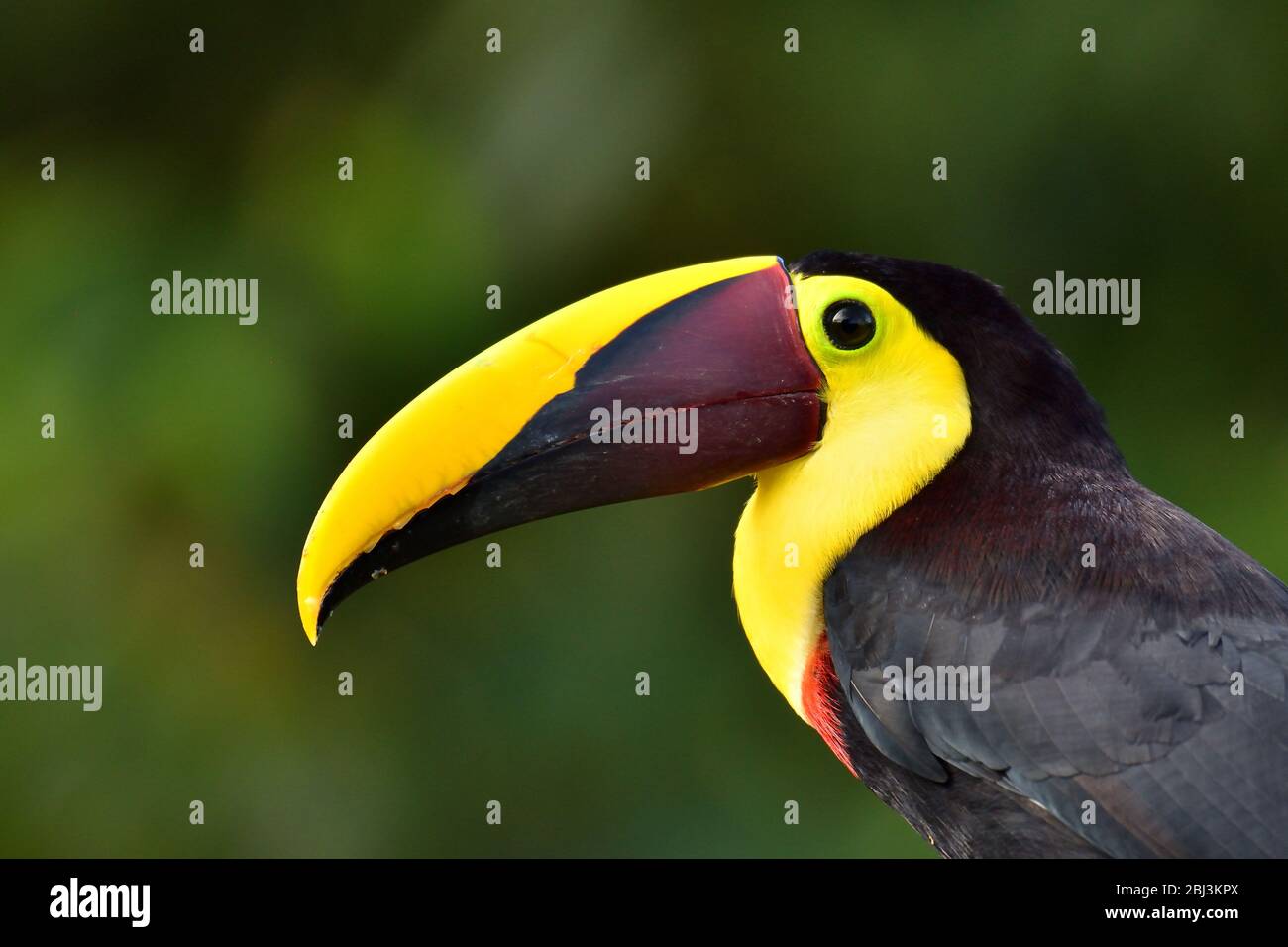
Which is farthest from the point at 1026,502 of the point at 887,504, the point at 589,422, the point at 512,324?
the point at 512,324

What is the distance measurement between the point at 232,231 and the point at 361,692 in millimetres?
1422

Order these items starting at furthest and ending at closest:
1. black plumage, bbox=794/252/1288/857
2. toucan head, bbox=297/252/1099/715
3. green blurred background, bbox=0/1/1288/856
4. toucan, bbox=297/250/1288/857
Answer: green blurred background, bbox=0/1/1288/856 < toucan head, bbox=297/252/1099/715 < toucan, bbox=297/250/1288/857 < black plumage, bbox=794/252/1288/857

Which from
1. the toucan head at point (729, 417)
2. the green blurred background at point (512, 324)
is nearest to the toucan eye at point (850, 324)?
the toucan head at point (729, 417)

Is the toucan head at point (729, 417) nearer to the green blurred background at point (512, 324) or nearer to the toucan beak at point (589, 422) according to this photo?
the toucan beak at point (589, 422)

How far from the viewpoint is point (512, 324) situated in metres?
4.55

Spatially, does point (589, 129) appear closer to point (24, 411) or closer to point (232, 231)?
point (232, 231)

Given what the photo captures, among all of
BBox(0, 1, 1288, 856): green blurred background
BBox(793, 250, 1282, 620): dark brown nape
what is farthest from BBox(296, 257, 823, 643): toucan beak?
BBox(0, 1, 1288, 856): green blurred background

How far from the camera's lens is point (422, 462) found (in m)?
2.30

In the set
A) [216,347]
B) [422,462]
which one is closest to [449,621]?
[216,347]

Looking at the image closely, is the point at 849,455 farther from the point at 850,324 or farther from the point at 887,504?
the point at 850,324

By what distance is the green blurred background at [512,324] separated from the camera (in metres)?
4.41

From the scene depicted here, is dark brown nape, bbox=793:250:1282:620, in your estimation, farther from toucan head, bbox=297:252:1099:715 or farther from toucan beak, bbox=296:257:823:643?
toucan beak, bbox=296:257:823:643

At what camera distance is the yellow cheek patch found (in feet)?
7.57

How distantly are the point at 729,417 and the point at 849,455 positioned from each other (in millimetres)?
184
